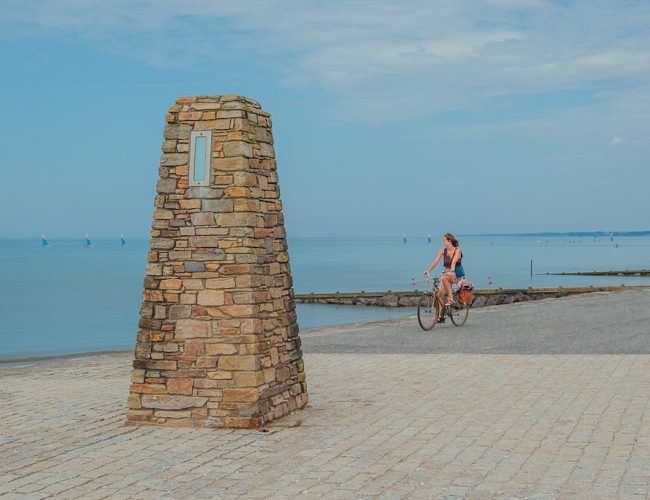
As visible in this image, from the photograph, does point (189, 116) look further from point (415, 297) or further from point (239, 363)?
point (415, 297)

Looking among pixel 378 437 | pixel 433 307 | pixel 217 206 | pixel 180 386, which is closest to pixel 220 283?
pixel 217 206

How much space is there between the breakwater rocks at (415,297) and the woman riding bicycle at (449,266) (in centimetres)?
2410

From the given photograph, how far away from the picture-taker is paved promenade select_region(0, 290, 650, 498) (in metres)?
7.41

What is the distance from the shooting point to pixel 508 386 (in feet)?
40.2

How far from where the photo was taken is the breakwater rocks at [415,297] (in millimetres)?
48312

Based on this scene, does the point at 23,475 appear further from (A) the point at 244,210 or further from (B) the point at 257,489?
(A) the point at 244,210

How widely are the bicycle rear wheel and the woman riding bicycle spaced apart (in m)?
0.15

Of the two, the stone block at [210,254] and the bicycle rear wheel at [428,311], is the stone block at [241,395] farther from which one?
the bicycle rear wheel at [428,311]

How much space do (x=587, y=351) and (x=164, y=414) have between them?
348 inches

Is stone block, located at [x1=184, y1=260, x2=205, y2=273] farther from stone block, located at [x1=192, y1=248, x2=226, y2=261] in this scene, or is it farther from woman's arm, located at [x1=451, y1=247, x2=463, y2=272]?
woman's arm, located at [x1=451, y1=247, x2=463, y2=272]

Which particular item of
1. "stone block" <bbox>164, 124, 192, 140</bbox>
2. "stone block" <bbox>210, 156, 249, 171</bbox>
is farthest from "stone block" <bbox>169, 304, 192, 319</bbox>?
"stone block" <bbox>164, 124, 192, 140</bbox>

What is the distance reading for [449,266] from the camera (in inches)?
766

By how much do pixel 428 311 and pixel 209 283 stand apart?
35.1ft

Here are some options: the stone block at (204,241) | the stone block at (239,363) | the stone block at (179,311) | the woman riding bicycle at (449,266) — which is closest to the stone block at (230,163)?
the stone block at (204,241)
